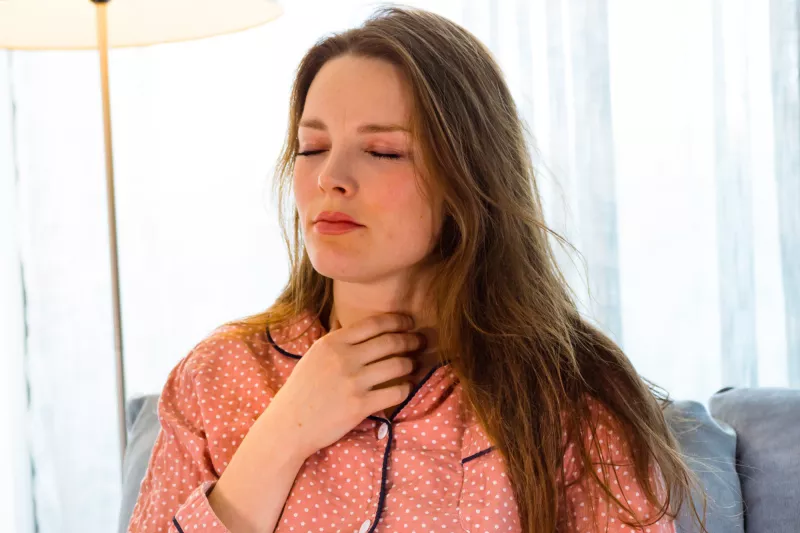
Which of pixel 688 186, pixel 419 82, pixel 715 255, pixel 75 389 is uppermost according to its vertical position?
pixel 419 82

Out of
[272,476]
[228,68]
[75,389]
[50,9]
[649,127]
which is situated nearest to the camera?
[272,476]

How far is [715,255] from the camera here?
6.04 feet

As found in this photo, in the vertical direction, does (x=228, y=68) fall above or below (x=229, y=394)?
above

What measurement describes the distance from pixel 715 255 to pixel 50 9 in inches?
57.4

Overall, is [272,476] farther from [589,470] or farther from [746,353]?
[746,353]

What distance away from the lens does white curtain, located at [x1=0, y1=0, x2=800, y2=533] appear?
180 centimetres

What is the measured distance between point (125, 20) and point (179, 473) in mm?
1027

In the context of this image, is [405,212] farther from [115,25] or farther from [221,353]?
[115,25]

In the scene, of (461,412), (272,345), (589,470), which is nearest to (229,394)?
(272,345)

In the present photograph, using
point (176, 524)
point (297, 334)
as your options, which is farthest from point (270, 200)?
point (176, 524)

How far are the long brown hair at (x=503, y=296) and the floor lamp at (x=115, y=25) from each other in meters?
0.54

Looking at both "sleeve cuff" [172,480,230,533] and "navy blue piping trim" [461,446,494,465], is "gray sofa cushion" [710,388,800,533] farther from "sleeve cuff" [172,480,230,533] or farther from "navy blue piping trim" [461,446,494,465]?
"sleeve cuff" [172,480,230,533]

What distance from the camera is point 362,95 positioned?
1065mm

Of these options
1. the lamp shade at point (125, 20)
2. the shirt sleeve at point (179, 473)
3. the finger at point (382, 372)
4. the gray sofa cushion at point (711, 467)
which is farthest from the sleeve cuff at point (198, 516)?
the lamp shade at point (125, 20)
